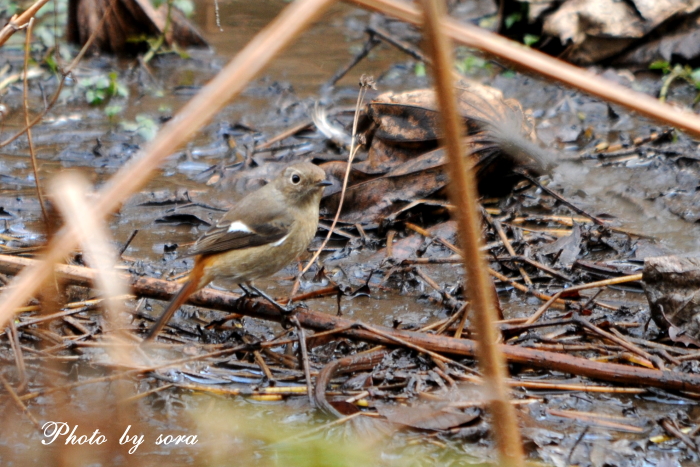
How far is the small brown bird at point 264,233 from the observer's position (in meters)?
4.05

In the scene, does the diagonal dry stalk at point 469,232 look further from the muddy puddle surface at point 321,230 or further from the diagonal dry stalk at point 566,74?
the muddy puddle surface at point 321,230

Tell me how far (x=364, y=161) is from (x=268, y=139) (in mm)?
1515

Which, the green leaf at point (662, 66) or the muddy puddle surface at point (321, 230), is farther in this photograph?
the green leaf at point (662, 66)

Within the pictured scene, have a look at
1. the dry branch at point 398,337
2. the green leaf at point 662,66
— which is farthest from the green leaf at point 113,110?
the green leaf at point 662,66

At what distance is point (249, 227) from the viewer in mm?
4379

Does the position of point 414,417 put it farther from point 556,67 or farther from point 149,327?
point 556,67

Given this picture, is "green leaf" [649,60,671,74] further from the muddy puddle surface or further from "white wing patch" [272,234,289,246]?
"white wing patch" [272,234,289,246]

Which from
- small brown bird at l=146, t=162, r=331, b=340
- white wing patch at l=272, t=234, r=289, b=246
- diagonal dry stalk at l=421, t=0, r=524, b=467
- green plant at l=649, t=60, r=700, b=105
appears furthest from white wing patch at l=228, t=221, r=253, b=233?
green plant at l=649, t=60, r=700, b=105

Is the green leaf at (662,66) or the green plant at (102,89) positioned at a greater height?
the green plant at (102,89)

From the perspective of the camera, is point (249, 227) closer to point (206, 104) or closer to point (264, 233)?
point (264, 233)

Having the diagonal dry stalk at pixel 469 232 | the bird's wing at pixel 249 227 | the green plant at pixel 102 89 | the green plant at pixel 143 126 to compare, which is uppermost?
the green plant at pixel 102 89

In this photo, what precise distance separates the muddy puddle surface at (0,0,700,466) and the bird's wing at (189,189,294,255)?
1.34ft

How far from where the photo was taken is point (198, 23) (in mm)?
9609

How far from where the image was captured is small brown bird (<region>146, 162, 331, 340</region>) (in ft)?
13.3
